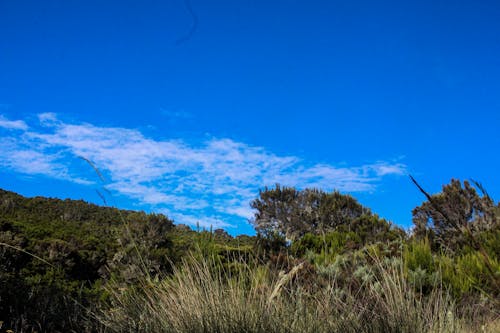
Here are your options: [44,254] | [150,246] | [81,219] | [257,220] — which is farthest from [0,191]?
[150,246]

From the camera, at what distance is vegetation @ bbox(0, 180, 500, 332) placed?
396 centimetres

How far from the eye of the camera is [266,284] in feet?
15.7

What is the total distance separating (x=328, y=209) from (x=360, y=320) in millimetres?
20070

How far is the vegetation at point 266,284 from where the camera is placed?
3.96 metres

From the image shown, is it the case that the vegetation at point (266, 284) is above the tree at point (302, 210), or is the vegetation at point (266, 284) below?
below

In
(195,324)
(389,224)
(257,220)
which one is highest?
(257,220)

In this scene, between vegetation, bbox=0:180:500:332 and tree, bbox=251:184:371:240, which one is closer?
vegetation, bbox=0:180:500:332

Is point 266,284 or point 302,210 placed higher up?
point 302,210

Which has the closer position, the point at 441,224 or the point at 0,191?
the point at 441,224

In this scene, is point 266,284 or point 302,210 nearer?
point 266,284

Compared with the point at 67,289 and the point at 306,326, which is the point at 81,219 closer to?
the point at 67,289

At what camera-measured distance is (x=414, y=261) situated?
7762 millimetres

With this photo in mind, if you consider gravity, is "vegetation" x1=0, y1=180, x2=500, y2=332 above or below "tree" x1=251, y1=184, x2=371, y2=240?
below

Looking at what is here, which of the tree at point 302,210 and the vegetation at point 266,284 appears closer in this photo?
the vegetation at point 266,284
